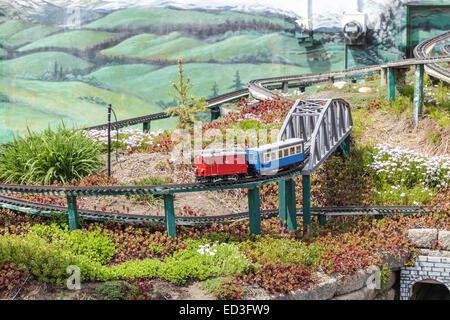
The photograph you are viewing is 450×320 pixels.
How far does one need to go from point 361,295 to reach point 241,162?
4.98m

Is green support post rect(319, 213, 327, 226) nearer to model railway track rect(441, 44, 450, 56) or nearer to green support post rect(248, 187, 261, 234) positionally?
green support post rect(248, 187, 261, 234)

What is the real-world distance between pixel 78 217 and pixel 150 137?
7.71 meters

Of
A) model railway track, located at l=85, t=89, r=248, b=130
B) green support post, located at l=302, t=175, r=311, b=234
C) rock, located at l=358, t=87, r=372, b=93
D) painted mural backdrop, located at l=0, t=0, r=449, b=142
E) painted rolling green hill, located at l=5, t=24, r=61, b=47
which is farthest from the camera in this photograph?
painted rolling green hill, located at l=5, t=24, r=61, b=47

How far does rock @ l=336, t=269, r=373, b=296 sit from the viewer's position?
14633mm

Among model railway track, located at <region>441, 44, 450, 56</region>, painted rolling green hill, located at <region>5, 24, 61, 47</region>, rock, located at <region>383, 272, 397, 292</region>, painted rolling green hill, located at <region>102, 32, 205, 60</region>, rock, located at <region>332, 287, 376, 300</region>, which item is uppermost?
painted rolling green hill, located at <region>5, 24, 61, 47</region>

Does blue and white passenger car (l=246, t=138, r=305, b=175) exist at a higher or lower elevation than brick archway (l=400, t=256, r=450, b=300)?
higher

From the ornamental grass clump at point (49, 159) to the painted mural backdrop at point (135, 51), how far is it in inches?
903

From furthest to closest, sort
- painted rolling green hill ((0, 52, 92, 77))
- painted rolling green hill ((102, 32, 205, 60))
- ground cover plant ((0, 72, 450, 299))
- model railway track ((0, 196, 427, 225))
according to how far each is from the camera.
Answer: painted rolling green hill ((102, 32, 205, 60)) → painted rolling green hill ((0, 52, 92, 77)) → model railway track ((0, 196, 427, 225)) → ground cover plant ((0, 72, 450, 299))

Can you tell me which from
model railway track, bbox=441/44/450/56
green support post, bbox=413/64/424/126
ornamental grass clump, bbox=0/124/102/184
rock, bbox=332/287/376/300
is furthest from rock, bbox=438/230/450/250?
model railway track, bbox=441/44/450/56

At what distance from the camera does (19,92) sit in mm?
43156

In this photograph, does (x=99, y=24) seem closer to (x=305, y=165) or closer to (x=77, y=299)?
(x=305, y=165)

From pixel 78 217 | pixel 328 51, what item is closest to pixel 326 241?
pixel 78 217

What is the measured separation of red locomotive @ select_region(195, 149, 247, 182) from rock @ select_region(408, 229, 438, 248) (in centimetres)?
615

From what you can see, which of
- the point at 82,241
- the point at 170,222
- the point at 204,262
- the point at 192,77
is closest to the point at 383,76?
the point at 170,222
